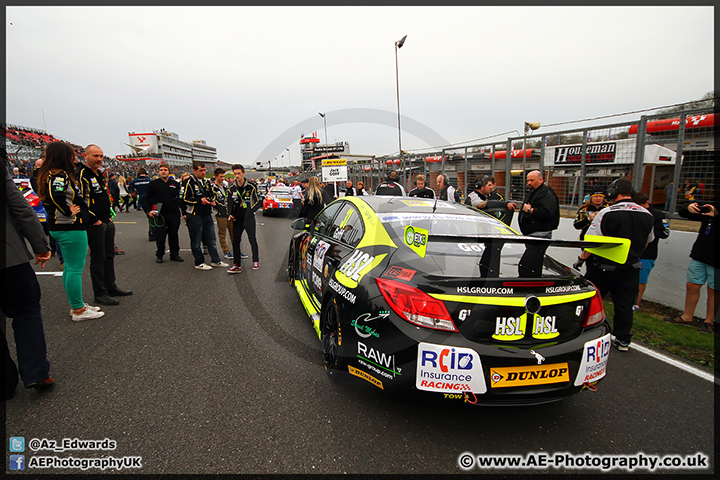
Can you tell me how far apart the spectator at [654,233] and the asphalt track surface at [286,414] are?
1974mm

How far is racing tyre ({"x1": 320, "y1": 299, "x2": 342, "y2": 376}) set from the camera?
262cm

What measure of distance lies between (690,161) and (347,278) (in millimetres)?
5077

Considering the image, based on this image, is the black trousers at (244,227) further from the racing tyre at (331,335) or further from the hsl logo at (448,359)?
the hsl logo at (448,359)

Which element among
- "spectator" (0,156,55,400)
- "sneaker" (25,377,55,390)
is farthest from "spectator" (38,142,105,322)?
"sneaker" (25,377,55,390)

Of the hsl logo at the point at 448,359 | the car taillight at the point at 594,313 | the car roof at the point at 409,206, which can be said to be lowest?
the hsl logo at the point at 448,359

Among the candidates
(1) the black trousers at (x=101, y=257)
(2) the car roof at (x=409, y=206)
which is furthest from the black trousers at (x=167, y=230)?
(2) the car roof at (x=409, y=206)

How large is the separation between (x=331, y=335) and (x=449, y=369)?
113cm

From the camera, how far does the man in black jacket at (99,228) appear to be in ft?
13.4

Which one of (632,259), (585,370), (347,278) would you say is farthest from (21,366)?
(632,259)

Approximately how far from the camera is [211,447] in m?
2.08

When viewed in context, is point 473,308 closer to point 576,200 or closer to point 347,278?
point 347,278

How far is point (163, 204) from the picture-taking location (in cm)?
684

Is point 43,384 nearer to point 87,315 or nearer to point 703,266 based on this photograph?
point 87,315

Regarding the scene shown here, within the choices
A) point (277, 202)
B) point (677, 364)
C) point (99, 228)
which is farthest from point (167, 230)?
point (277, 202)
